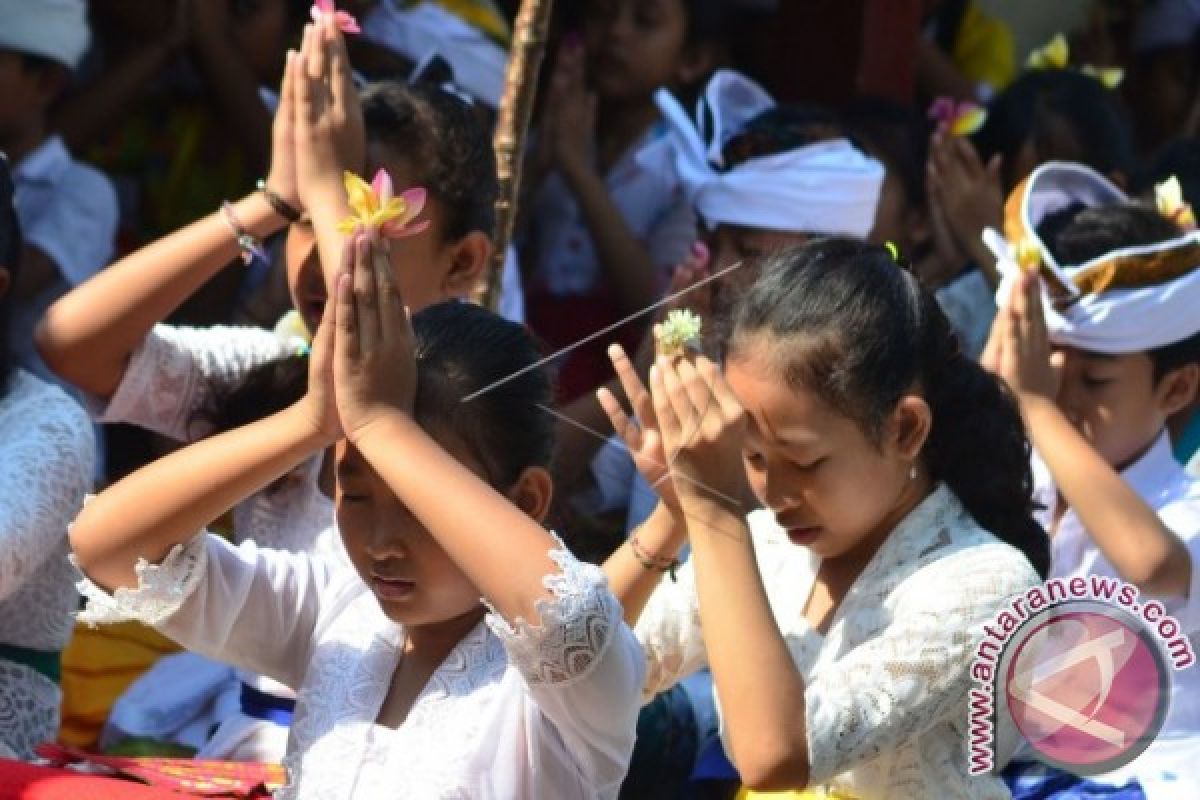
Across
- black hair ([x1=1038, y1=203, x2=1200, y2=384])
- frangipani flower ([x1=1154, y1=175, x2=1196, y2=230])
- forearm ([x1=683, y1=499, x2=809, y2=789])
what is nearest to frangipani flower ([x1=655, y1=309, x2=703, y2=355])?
forearm ([x1=683, y1=499, x2=809, y2=789])

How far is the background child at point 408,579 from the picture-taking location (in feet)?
7.88

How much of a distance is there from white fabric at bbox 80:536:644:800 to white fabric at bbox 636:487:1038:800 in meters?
0.31

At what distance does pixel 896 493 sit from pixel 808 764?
454 mm

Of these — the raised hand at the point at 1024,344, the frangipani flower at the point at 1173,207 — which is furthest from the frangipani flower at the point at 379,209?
the frangipani flower at the point at 1173,207

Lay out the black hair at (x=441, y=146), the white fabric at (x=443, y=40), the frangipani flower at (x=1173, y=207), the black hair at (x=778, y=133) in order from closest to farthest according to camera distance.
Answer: the black hair at (x=441, y=146) → the frangipani flower at (x=1173, y=207) → the black hair at (x=778, y=133) → the white fabric at (x=443, y=40)

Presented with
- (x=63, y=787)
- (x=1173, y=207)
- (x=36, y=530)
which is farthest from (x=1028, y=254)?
(x=63, y=787)

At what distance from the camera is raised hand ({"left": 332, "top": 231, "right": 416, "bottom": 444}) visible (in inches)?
95.9

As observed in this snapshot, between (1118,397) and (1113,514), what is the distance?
394mm

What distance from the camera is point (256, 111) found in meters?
5.14

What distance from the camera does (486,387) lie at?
8.87 feet

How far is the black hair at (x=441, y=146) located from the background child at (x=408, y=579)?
2.17ft

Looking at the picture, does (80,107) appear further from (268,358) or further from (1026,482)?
(1026,482)

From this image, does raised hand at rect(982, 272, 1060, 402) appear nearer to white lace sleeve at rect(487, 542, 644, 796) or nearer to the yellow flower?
white lace sleeve at rect(487, 542, 644, 796)

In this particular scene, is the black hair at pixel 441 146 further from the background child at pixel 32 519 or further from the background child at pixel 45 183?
the background child at pixel 45 183
